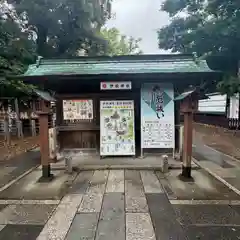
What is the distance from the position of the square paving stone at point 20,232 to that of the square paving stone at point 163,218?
6.29 ft

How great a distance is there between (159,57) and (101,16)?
42.8ft

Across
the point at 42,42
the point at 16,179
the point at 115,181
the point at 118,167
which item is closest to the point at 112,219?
the point at 115,181

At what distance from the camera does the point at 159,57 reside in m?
9.11

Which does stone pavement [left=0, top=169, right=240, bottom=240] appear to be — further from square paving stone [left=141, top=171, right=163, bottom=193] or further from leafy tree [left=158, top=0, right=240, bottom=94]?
leafy tree [left=158, top=0, right=240, bottom=94]

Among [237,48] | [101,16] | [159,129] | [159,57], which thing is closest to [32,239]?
[159,129]

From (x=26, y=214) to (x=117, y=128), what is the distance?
464cm

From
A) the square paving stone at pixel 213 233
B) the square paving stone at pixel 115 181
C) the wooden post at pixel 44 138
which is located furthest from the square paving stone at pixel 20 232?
the wooden post at pixel 44 138

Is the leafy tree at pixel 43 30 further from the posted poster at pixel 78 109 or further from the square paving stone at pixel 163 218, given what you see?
the square paving stone at pixel 163 218

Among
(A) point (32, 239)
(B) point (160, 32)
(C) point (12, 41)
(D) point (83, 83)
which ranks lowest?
(A) point (32, 239)

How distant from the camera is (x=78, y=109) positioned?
926cm

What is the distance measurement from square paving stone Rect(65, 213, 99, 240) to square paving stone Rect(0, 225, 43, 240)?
1.79 feet

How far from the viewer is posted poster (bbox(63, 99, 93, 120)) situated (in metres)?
9.23

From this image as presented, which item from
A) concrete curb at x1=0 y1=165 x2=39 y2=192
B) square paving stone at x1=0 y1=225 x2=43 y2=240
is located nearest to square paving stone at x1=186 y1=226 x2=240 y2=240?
square paving stone at x1=0 y1=225 x2=43 y2=240

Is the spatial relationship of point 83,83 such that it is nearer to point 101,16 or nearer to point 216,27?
point 216,27
